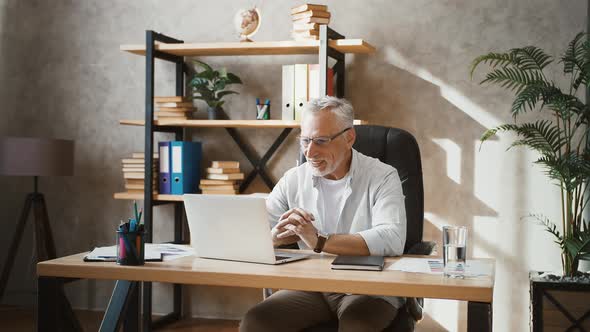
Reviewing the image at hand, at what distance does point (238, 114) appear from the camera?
14.1 ft

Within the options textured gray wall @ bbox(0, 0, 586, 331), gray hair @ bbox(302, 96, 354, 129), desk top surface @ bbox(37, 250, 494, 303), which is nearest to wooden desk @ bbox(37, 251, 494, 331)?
desk top surface @ bbox(37, 250, 494, 303)

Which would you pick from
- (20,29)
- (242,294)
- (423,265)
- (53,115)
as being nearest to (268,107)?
(242,294)

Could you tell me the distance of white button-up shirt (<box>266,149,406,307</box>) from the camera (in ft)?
7.66

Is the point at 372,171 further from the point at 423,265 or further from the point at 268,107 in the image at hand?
A: the point at 268,107

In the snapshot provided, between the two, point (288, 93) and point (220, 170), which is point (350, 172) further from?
point (220, 170)

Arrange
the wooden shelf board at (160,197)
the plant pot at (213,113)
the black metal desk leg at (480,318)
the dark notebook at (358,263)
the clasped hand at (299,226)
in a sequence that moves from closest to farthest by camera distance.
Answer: the black metal desk leg at (480,318) < the dark notebook at (358,263) < the clasped hand at (299,226) < the wooden shelf board at (160,197) < the plant pot at (213,113)

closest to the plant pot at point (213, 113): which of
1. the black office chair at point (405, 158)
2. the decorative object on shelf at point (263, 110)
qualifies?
the decorative object on shelf at point (263, 110)

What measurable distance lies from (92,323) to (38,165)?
0.97 meters

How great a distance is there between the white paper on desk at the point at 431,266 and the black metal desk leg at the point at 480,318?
0.16 m

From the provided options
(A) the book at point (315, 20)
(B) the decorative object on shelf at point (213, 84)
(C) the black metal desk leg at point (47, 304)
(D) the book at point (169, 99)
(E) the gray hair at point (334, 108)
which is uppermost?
(A) the book at point (315, 20)

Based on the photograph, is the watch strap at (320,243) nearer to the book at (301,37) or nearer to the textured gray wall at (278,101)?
the book at (301,37)

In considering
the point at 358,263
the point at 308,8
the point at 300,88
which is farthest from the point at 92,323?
the point at 358,263

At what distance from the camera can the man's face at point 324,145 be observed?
8.33 ft

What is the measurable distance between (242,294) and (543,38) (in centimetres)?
221
